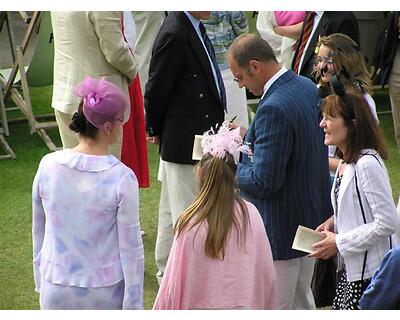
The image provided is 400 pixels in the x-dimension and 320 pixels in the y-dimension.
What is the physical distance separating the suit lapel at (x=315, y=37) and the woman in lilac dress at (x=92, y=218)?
2.18m

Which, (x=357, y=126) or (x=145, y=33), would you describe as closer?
(x=357, y=126)

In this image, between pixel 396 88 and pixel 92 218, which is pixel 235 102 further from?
pixel 92 218

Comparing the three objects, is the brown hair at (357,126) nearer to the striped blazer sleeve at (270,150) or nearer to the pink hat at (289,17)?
the striped blazer sleeve at (270,150)

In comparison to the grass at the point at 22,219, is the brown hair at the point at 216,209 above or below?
above

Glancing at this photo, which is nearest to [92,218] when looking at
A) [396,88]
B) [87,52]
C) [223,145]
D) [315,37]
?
[223,145]

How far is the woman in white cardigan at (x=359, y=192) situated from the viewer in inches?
140

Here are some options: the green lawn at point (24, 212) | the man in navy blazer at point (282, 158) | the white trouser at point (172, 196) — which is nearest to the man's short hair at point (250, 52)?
the man in navy blazer at point (282, 158)

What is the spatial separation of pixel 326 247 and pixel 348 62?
50.4 inches

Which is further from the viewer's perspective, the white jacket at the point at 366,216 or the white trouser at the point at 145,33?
the white trouser at the point at 145,33

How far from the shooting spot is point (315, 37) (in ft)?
18.4

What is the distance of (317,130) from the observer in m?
4.06
